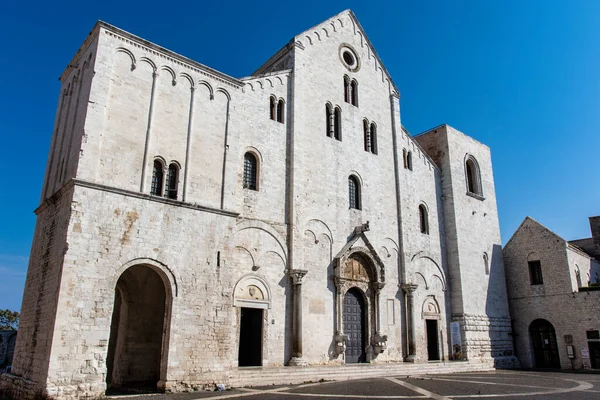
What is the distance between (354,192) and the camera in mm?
21984

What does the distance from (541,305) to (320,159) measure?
1665 cm

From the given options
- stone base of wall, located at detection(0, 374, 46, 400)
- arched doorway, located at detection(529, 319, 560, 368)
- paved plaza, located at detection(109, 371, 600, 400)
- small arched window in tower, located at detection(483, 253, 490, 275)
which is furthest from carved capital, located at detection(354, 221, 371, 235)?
arched doorway, located at detection(529, 319, 560, 368)

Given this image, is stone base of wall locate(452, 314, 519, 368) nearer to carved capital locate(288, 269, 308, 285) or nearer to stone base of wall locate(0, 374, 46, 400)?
carved capital locate(288, 269, 308, 285)

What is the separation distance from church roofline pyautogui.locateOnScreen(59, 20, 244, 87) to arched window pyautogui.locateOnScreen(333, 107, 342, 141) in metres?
5.53

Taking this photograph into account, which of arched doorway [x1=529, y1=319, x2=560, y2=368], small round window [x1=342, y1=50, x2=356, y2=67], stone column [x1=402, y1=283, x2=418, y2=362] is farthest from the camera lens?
arched doorway [x1=529, y1=319, x2=560, y2=368]

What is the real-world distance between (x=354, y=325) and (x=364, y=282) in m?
1.91

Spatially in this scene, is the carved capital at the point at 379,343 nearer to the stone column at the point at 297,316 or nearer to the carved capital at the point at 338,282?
the carved capital at the point at 338,282

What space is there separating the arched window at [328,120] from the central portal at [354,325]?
713 centimetres

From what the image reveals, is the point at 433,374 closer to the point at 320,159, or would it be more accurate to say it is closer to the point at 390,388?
the point at 390,388

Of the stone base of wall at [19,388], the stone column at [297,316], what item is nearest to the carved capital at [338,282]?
the stone column at [297,316]

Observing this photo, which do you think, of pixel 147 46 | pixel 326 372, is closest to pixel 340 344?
pixel 326 372

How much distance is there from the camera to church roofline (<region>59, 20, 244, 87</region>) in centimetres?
1490

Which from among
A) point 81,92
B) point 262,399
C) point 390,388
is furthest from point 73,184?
point 390,388

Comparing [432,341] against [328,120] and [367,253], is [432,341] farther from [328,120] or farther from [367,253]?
[328,120]
